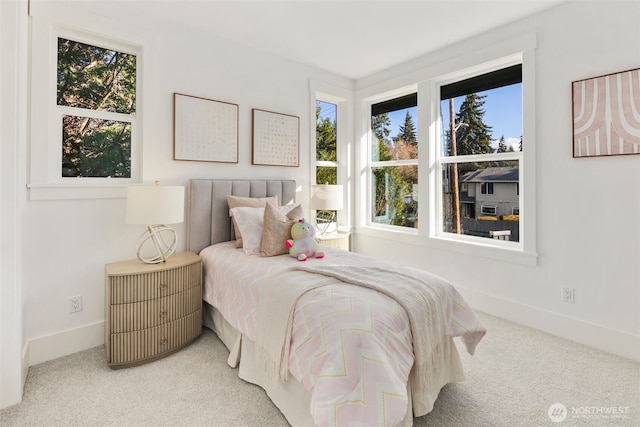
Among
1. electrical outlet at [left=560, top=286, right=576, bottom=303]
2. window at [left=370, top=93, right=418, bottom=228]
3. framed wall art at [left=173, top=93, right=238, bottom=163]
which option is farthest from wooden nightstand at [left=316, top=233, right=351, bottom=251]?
electrical outlet at [left=560, top=286, right=576, bottom=303]

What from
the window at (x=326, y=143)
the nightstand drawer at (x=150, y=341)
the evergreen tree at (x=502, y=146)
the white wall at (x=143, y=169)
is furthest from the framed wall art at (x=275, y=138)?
the evergreen tree at (x=502, y=146)

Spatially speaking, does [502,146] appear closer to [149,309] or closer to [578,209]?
[578,209]

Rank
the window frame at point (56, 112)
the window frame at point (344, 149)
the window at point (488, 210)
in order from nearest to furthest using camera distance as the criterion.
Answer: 1. the window frame at point (56, 112)
2. the window at point (488, 210)
3. the window frame at point (344, 149)

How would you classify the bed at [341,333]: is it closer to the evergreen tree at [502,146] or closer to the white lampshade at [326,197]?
the white lampshade at [326,197]

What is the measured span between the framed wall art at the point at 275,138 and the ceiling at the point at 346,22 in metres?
0.70

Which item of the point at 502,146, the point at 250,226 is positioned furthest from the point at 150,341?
the point at 502,146

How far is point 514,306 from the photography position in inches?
114

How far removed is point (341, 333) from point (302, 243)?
3.75 ft

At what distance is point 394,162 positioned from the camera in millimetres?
4031

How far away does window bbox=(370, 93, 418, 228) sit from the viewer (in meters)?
3.87

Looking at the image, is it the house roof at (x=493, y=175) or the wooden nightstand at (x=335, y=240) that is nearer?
the house roof at (x=493, y=175)

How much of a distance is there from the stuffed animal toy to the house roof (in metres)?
1.87

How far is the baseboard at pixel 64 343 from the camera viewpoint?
222cm

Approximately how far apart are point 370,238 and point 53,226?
322cm
